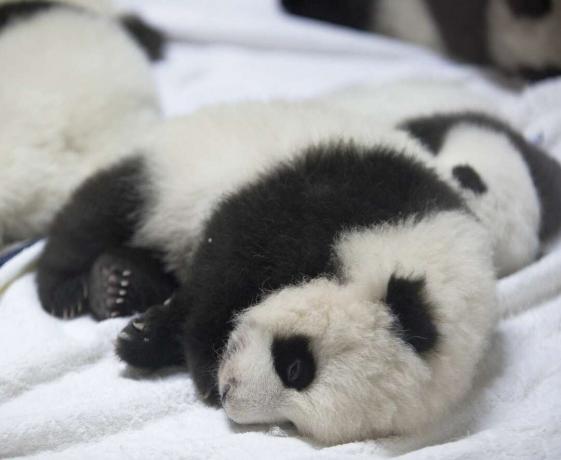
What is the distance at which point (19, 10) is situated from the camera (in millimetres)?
2547

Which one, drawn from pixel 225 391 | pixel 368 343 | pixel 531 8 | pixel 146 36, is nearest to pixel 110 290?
pixel 225 391

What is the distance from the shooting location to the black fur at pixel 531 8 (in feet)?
9.50

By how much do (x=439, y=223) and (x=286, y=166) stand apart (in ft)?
1.17

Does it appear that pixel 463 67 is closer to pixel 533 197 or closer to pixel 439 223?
pixel 533 197

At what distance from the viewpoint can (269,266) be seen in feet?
4.63

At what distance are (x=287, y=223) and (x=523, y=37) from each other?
6.77 ft

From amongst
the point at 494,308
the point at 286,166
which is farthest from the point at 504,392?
the point at 286,166

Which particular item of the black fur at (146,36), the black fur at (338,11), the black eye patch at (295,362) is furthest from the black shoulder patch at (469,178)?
the black fur at (338,11)

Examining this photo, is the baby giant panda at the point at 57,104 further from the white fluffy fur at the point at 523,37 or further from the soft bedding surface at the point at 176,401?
the white fluffy fur at the point at 523,37

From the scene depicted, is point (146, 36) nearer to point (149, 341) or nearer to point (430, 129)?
point (430, 129)

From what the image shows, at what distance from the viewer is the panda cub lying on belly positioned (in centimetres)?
130

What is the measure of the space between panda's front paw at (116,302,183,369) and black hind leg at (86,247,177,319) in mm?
157

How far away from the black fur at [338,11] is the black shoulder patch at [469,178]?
77.2 inches

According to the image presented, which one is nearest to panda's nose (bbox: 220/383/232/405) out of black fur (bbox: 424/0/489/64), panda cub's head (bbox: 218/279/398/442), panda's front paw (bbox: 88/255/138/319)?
panda cub's head (bbox: 218/279/398/442)
